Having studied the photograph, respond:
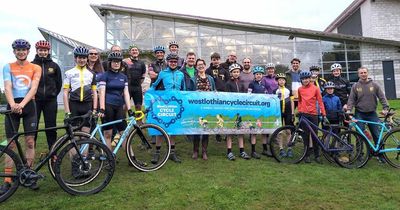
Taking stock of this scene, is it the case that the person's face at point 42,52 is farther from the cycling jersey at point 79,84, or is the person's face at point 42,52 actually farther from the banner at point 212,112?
the banner at point 212,112

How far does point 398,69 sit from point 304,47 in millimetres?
7572

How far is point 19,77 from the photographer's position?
5238mm

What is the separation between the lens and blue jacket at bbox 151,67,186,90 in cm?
705

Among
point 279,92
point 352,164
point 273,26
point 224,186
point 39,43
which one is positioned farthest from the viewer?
point 273,26

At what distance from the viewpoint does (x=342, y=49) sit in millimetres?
26547

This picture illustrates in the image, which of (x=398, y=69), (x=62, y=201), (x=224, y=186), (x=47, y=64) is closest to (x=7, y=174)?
(x=62, y=201)

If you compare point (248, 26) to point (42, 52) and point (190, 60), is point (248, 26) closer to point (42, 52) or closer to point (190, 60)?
point (190, 60)

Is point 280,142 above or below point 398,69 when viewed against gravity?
below

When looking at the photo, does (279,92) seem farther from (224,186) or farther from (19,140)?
(19,140)

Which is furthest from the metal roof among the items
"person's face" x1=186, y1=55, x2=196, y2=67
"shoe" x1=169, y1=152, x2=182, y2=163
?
"shoe" x1=169, y1=152, x2=182, y2=163

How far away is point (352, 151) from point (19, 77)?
643 cm

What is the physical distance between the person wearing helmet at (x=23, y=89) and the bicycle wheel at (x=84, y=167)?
1.86ft

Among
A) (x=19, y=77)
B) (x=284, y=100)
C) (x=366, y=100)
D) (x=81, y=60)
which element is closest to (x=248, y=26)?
(x=284, y=100)

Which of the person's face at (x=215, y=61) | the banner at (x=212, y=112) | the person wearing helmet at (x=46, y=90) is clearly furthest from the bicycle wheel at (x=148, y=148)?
the person's face at (x=215, y=61)
